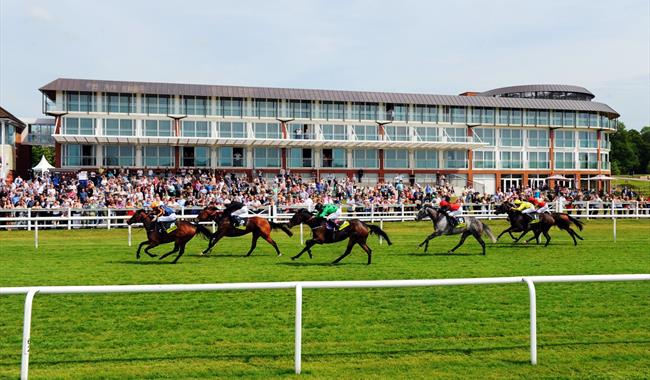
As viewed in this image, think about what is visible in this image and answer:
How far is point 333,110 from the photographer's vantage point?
49062mm

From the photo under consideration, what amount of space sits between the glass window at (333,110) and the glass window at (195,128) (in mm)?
8933

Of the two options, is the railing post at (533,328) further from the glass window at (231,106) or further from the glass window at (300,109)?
the glass window at (300,109)

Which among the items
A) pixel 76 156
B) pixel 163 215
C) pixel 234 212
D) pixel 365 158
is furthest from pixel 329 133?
pixel 163 215

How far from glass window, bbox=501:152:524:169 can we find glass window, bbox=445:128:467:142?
4.08m

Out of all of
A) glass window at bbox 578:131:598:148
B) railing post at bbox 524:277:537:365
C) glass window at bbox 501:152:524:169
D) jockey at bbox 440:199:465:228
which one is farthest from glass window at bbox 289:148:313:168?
railing post at bbox 524:277:537:365

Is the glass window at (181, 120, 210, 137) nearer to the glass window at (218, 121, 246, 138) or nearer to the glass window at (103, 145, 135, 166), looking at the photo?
the glass window at (218, 121, 246, 138)

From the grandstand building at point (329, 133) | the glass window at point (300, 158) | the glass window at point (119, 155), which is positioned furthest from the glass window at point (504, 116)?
the glass window at point (119, 155)

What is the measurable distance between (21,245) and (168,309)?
12.4 m

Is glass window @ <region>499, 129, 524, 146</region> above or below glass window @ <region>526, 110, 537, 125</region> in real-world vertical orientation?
below

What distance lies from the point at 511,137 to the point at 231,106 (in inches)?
934

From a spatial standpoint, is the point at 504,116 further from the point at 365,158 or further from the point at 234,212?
the point at 234,212

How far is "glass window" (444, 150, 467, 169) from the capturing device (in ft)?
168

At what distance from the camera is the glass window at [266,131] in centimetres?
4717

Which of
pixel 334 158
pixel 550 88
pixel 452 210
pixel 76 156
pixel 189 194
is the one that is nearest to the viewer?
pixel 452 210
